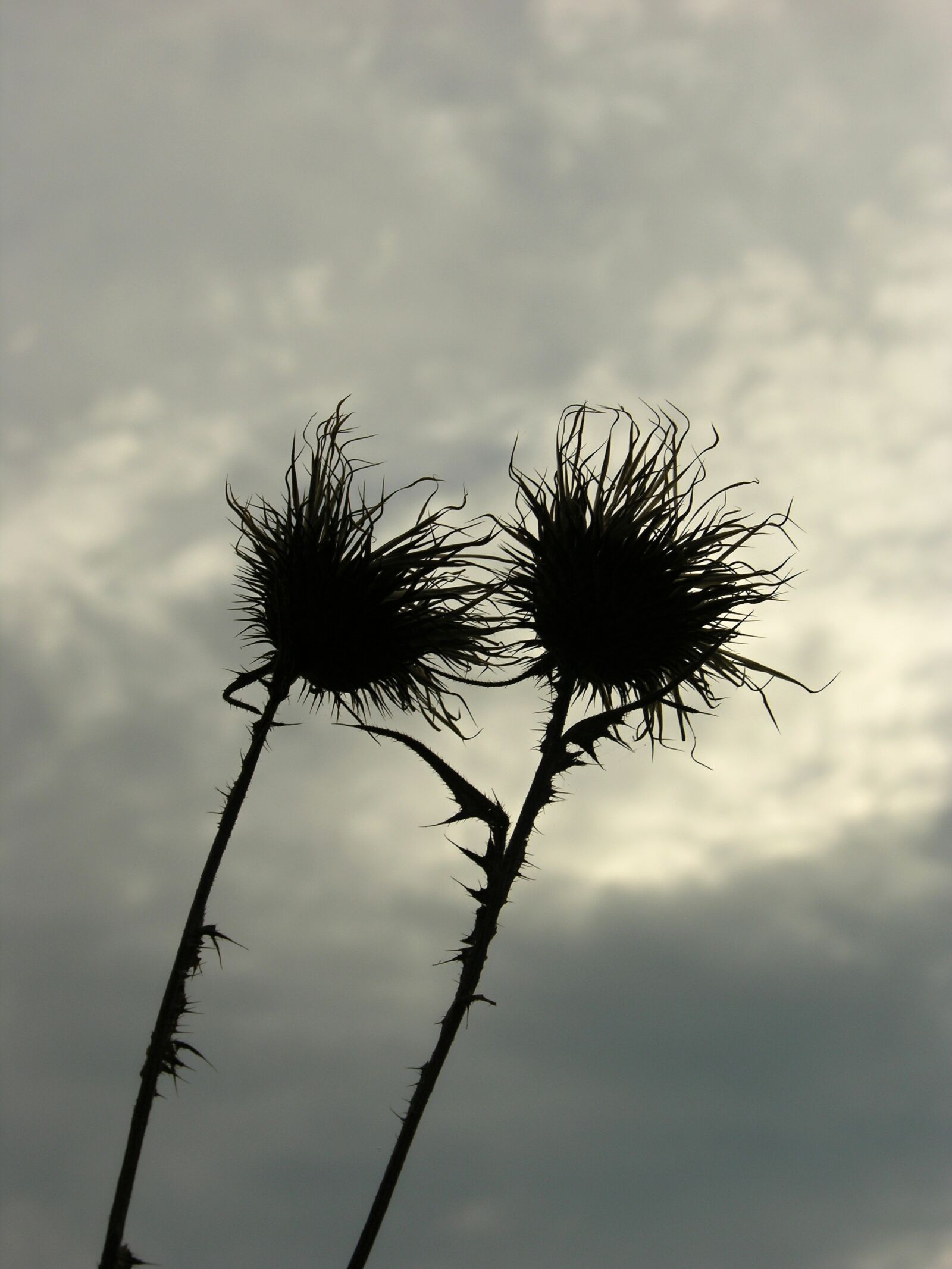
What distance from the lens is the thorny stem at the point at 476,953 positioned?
7.04 m

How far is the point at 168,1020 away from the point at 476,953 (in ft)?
6.78

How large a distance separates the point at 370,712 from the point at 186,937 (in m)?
2.22

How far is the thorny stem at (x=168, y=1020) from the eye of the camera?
24.5 ft

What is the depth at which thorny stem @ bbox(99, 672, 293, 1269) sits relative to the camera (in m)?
7.46

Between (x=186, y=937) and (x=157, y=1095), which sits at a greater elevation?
(x=186, y=937)

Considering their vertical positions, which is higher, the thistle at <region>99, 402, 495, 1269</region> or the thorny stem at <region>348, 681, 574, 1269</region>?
the thistle at <region>99, 402, 495, 1269</region>

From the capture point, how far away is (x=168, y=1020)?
763cm

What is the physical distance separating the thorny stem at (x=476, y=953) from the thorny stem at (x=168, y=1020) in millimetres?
1528

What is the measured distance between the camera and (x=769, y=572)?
346 inches

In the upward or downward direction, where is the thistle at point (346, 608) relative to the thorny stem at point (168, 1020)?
upward

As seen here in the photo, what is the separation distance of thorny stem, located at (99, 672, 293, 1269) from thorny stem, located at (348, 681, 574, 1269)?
60.1 inches

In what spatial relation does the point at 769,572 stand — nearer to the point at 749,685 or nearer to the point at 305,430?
the point at 749,685

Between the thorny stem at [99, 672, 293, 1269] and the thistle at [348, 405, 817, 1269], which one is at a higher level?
the thistle at [348, 405, 817, 1269]

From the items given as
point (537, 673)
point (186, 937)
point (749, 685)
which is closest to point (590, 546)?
point (537, 673)
